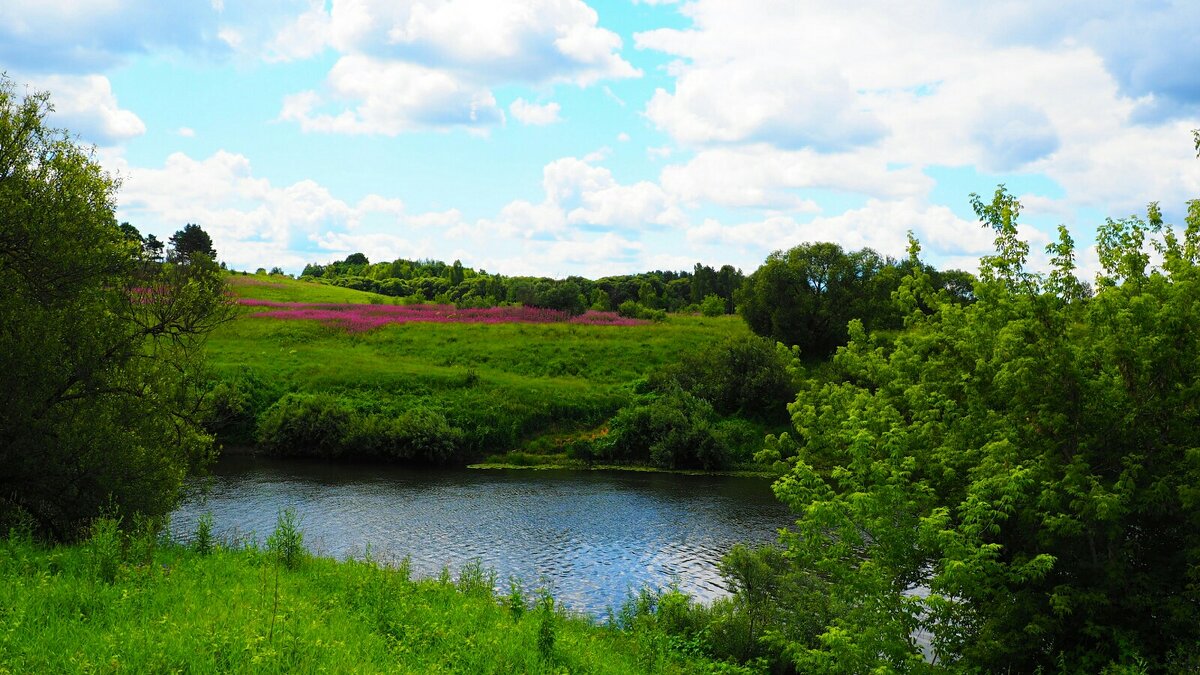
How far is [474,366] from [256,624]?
49.3 m

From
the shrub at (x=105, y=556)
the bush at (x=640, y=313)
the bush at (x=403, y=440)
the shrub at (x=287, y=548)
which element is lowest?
the bush at (x=403, y=440)

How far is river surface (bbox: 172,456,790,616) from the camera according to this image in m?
25.1

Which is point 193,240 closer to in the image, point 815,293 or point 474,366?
point 474,366

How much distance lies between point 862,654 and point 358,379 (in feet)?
148

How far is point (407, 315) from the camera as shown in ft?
243

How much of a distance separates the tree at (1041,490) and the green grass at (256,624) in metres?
4.21

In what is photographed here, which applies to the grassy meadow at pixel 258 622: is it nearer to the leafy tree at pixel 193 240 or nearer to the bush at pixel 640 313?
the bush at pixel 640 313

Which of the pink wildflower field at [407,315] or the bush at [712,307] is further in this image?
the bush at [712,307]

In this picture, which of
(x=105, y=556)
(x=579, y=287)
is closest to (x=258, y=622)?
(x=105, y=556)

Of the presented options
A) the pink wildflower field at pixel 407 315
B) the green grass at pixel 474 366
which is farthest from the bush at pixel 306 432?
the pink wildflower field at pixel 407 315

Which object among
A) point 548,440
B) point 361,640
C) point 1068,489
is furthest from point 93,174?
point 548,440

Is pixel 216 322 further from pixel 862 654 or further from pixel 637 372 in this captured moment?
pixel 637 372

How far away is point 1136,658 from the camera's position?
1238cm

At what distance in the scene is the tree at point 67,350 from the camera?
1552cm
